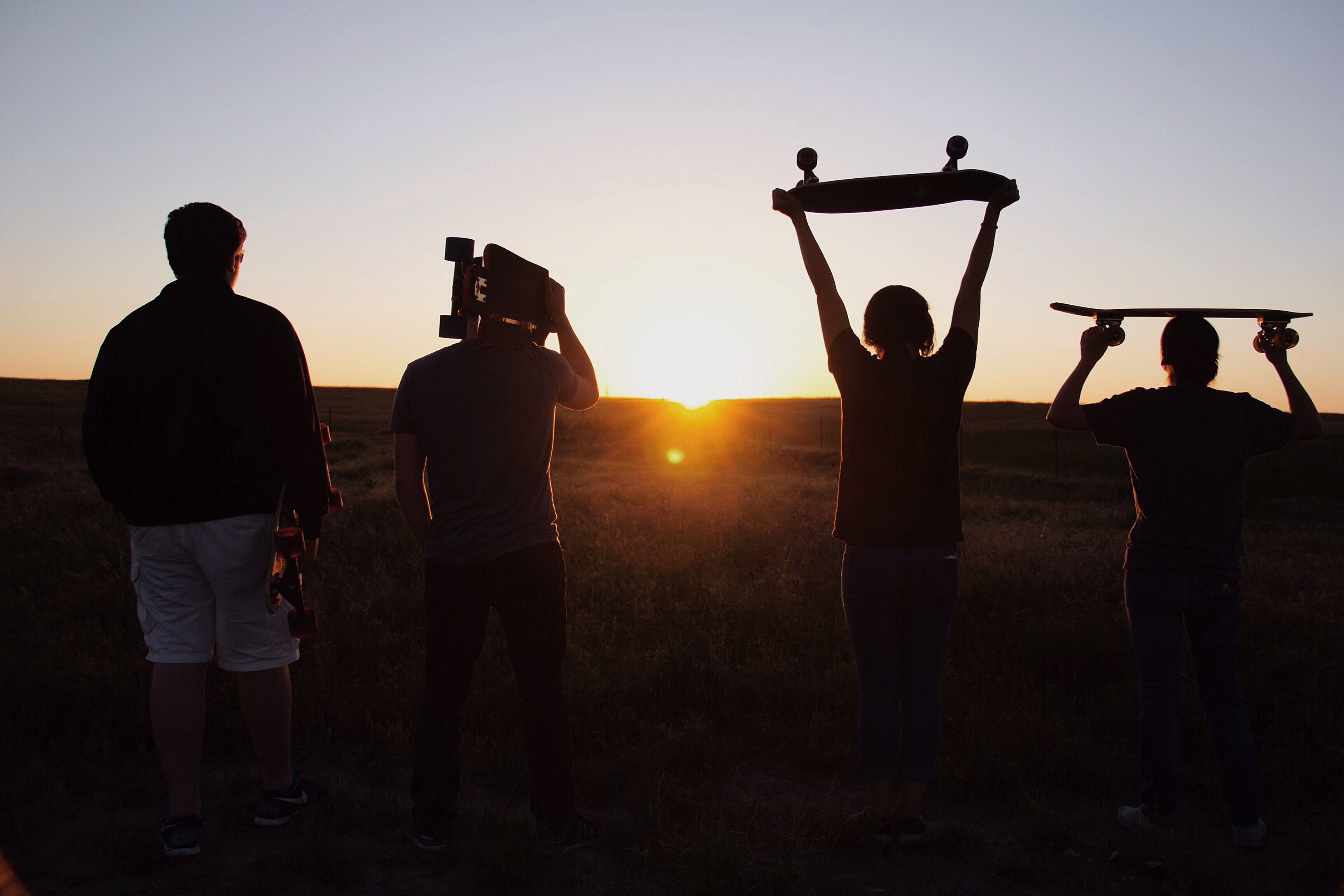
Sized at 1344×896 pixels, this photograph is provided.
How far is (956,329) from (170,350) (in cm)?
288

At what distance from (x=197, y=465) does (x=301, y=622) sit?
0.69 metres

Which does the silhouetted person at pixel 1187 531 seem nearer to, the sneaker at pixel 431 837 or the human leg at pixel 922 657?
the human leg at pixel 922 657

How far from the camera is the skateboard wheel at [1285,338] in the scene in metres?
3.09

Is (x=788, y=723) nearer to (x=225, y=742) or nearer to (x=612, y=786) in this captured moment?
(x=612, y=786)

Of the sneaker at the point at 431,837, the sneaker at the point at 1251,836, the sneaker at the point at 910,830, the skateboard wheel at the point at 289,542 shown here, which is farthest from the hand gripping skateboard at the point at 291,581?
the sneaker at the point at 1251,836

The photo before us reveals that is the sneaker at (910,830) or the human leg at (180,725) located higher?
the human leg at (180,725)

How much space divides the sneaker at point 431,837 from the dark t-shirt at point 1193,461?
2934mm

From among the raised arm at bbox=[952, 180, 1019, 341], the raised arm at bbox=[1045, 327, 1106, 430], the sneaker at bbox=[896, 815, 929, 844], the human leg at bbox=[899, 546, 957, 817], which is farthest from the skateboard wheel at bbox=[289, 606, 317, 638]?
the raised arm at bbox=[1045, 327, 1106, 430]

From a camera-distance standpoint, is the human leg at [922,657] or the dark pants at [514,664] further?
the dark pants at [514,664]

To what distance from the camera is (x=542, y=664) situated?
305cm

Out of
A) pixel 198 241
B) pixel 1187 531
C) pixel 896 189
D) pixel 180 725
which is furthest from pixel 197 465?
pixel 1187 531

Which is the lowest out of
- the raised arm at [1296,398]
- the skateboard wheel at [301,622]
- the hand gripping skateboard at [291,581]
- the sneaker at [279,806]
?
the sneaker at [279,806]

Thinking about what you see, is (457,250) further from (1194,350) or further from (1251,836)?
(1251,836)

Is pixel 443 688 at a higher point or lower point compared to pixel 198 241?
lower
